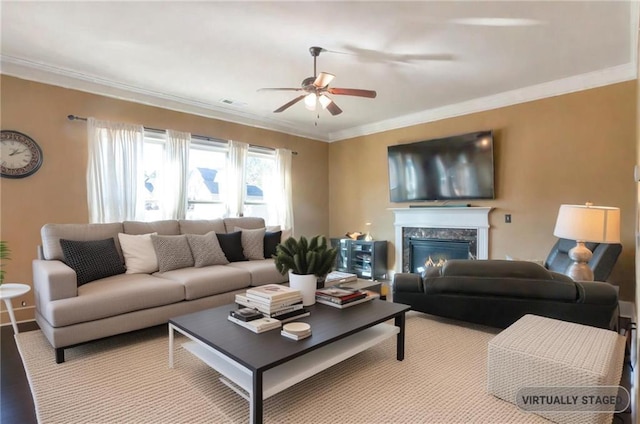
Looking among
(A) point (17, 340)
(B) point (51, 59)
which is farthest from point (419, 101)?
(A) point (17, 340)

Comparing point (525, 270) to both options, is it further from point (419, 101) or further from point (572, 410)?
point (419, 101)

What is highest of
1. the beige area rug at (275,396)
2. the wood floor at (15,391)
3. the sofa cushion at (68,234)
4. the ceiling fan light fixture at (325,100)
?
the ceiling fan light fixture at (325,100)

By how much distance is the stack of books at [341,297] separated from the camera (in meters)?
2.45

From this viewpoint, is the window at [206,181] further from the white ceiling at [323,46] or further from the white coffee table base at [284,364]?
the white coffee table base at [284,364]

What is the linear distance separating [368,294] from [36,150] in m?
3.71

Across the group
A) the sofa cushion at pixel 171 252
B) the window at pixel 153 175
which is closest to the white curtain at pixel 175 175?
the window at pixel 153 175

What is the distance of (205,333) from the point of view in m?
1.93

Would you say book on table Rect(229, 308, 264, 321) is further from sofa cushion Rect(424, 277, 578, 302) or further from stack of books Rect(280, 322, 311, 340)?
sofa cushion Rect(424, 277, 578, 302)

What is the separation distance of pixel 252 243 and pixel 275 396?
2392mm

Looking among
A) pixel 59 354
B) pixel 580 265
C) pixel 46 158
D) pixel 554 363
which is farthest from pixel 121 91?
pixel 580 265

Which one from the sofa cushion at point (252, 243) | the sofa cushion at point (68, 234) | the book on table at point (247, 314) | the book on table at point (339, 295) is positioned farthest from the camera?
the sofa cushion at point (252, 243)

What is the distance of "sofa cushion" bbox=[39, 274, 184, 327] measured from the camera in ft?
7.77

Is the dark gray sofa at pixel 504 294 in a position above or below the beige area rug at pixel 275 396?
above

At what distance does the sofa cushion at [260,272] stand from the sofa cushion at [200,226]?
615 mm
